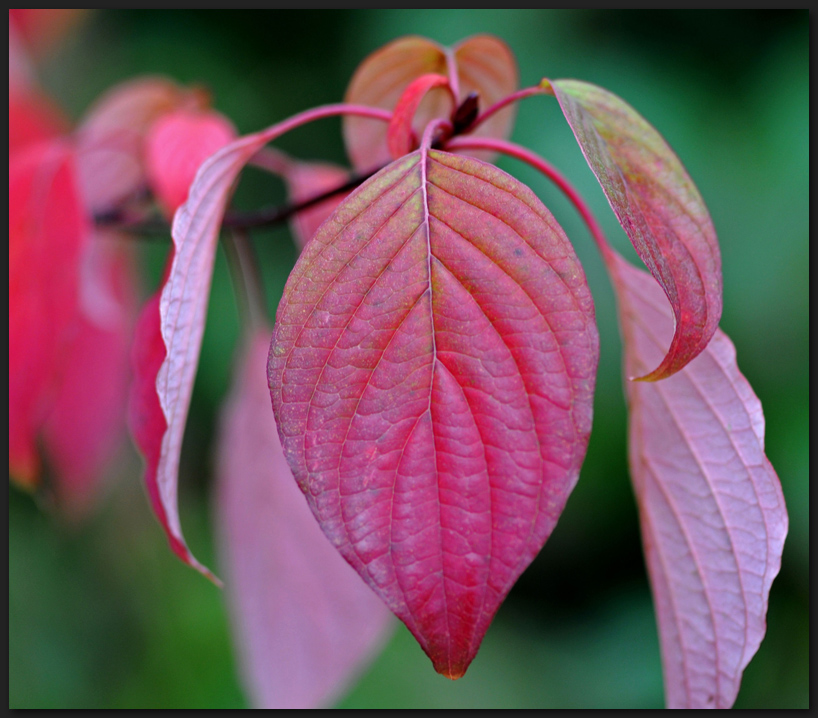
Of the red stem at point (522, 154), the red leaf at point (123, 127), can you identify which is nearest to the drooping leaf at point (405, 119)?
the red stem at point (522, 154)

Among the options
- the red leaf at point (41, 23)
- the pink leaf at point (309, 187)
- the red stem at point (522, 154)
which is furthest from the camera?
the red leaf at point (41, 23)

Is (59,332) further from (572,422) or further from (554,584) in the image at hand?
(554,584)

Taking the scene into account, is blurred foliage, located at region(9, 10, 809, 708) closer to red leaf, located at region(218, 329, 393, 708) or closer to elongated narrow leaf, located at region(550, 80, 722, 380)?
red leaf, located at region(218, 329, 393, 708)

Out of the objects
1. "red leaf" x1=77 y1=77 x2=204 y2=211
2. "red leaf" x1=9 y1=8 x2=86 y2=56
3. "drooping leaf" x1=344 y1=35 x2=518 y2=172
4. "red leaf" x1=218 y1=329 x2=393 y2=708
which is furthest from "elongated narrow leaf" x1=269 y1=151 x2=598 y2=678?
"red leaf" x1=9 y1=8 x2=86 y2=56

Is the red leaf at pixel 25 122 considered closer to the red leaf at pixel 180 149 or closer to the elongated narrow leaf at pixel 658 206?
the red leaf at pixel 180 149

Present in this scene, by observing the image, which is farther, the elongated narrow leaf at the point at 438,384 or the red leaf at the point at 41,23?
the red leaf at the point at 41,23
